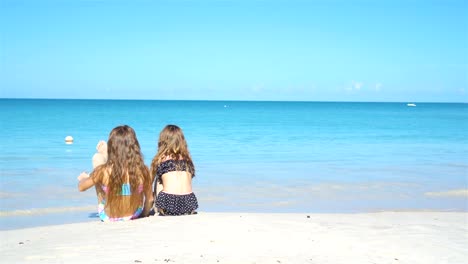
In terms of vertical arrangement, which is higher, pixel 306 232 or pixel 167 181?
pixel 167 181

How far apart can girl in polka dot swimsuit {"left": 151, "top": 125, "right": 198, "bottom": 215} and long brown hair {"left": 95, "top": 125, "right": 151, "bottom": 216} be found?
31 cm

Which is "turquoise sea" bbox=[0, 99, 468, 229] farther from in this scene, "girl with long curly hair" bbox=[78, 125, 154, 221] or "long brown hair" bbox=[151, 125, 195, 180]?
"long brown hair" bbox=[151, 125, 195, 180]

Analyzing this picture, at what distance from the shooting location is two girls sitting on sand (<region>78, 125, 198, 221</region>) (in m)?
6.46

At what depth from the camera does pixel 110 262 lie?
4.92 m

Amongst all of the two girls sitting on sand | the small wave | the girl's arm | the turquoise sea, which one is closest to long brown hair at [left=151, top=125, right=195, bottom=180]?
the two girls sitting on sand

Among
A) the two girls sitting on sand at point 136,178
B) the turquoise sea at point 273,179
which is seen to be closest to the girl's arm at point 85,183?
the two girls sitting on sand at point 136,178

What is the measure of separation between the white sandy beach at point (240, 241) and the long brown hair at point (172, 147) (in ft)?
2.15

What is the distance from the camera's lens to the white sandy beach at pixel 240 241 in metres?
5.16

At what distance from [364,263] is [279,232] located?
127cm

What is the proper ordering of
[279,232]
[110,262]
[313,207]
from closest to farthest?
[110,262] → [279,232] → [313,207]

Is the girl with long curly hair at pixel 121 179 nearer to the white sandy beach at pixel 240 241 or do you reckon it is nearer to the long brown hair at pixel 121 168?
the long brown hair at pixel 121 168

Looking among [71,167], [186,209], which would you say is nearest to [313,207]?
[186,209]

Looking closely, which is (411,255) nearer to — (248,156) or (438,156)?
(248,156)

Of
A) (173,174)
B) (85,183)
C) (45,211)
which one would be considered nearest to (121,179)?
(85,183)
